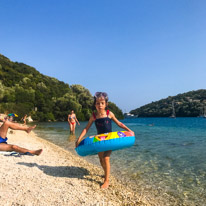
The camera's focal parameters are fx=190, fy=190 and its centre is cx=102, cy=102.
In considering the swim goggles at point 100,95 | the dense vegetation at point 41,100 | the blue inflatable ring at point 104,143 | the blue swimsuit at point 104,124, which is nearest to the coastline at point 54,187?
the blue inflatable ring at point 104,143

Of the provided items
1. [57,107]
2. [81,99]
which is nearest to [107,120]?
[57,107]

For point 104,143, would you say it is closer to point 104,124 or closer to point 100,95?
point 104,124

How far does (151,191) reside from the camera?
4234mm

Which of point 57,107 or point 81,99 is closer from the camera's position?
point 57,107

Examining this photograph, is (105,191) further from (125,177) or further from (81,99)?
(81,99)

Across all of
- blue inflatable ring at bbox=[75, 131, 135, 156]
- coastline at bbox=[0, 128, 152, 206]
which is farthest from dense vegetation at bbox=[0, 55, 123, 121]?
blue inflatable ring at bbox=[75, 131, 135, 156]

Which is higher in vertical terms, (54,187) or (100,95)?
(100,95)

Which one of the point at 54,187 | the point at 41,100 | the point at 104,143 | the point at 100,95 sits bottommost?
the point at 54,187

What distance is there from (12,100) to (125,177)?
1807 inches

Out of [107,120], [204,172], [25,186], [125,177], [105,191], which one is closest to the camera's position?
[25,186]

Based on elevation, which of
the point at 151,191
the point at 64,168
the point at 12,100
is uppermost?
the point at 12,100

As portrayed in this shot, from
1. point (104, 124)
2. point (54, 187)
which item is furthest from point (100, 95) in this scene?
point (54, 187)

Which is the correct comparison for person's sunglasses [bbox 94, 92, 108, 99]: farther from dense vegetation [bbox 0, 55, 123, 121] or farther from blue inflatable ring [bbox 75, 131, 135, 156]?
dense vegetation [bbox 0, 55, 123, 121]

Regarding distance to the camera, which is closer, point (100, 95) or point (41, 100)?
point (100, 95)
